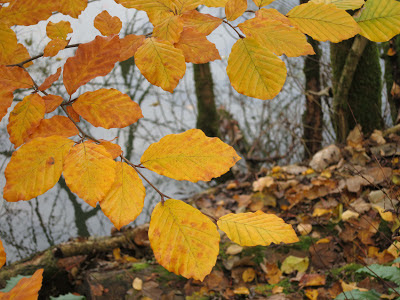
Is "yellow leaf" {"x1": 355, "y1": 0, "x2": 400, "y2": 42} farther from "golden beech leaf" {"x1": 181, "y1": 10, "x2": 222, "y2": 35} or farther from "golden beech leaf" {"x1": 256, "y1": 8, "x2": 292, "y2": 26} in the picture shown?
"golden beech leaf" {"x1": 181, "y1": 10, "x2": 222, "y2": 35}

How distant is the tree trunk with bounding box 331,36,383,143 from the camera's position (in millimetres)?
3113

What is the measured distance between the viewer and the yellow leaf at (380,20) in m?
0.62

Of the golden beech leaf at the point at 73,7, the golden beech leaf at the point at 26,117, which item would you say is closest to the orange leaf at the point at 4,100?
the golden beech leaf at the point at 26,117

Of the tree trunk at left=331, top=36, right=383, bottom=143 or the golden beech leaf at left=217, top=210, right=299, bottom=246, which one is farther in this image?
the tree trunk at left=331, top=36, right=383, bottom=143

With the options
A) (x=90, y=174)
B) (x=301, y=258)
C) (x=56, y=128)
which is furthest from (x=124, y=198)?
(x=301, y=258)

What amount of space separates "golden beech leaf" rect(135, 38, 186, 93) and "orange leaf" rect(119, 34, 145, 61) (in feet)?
0.14

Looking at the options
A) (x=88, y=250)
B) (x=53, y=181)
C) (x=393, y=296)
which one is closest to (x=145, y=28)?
(x=88, y=250)

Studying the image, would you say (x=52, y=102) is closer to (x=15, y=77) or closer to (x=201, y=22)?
(x=15, y=77)

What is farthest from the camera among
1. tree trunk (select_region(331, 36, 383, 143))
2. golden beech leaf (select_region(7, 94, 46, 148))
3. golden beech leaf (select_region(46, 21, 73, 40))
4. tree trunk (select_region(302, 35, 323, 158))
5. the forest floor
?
tree trunk (select_region(302, 35, 323, 158))

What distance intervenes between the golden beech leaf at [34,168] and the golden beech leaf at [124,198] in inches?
3.2

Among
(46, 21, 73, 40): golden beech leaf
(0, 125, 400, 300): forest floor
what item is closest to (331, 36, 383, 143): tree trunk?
(0, 125, 400, 300): forest floor

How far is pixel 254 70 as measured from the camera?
0.59 metres

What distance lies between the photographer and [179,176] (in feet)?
1.69

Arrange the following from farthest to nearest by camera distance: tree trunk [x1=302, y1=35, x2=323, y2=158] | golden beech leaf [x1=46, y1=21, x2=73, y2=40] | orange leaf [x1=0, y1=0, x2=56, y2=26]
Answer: tree trunk [x1=302, y1=35, x2=323, y2=158], golden beech leaf [x1=46, y1=21, x2=73, y2=40], orange leaf [x1=0, y1=0, x2=56, y2=26]
